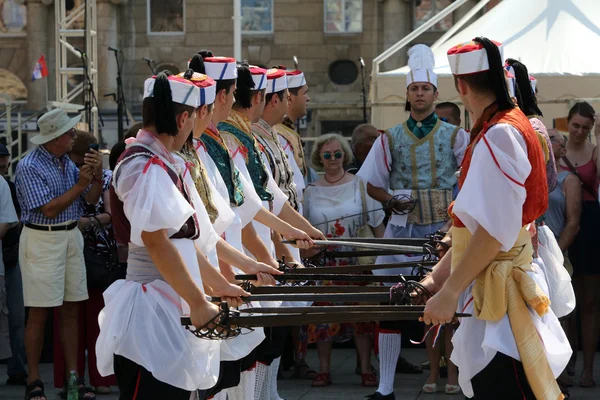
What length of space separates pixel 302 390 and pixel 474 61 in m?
4.43

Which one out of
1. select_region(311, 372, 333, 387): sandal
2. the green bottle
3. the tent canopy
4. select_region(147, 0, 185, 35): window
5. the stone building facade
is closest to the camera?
the green bottle

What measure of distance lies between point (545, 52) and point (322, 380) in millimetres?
4663

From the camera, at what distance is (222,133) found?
19.4 ft

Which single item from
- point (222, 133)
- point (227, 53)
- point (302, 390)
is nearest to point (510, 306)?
point (222, 133)

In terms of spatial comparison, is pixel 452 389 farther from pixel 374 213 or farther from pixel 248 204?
pixel 248 204

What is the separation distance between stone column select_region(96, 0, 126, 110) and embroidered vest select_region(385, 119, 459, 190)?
22.2 m

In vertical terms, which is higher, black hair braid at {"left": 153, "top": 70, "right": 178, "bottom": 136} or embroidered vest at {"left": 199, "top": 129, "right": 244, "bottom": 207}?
black hair braid at {"left": 153, "top": 70, "right": 178, "bottom": 136}

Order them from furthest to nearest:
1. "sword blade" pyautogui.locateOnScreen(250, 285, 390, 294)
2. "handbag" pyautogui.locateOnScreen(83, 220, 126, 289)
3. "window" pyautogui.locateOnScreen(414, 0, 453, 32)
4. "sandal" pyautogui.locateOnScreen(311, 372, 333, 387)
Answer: "window" pyautogui.locateOnScreen(414, 0, 453, 32), "sandal" pyautogui.locateOnScreen(311, 372, 333, 387), "handbag" pyautogui.locateOnScreen(83, 220, 126, 289), "sword blade" pyautogui.locateOnScreen(250, 285, 390, 294)

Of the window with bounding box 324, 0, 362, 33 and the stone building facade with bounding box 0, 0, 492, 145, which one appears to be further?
the window with bounding box 324, 0, 362, 33

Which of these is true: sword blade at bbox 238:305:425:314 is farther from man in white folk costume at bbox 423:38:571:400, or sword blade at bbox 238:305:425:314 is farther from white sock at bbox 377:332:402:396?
white sock at bbox 377:332:402:396

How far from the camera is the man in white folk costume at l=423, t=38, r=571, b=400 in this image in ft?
13.4

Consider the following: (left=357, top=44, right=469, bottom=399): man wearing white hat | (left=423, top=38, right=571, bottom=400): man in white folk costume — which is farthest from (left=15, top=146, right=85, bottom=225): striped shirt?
(left=423, top=38, right=571, bottom=400): man in white folk costume

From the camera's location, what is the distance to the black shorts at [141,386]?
4.38 metres

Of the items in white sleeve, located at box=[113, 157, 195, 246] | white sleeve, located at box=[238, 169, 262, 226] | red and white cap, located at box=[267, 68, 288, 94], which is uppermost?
red and white cap, located at box=[267, 68, 288, 94]
